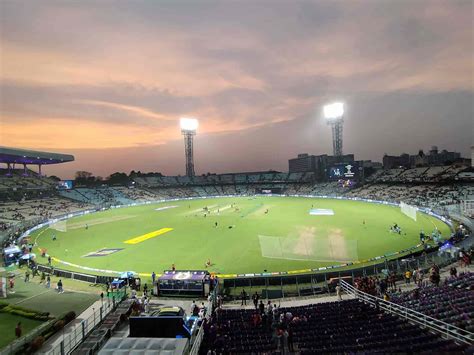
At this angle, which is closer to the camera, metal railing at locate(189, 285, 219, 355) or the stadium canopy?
metal railing at locate(189, 285, 219, 355)

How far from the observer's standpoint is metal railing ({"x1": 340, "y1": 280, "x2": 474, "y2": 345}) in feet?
34.3

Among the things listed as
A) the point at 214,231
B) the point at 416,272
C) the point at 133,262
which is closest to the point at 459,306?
the point at 416,272

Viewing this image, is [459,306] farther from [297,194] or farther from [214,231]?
[297,194]

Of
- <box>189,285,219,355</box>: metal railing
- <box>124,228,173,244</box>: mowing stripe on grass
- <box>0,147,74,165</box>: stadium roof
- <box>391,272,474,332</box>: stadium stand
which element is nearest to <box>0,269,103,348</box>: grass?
<box>189,285,219,355</box>: metal railing

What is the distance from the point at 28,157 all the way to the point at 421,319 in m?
95.8

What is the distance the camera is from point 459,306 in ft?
44.5

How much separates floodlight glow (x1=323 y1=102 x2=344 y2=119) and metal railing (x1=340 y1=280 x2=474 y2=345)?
86714 mm

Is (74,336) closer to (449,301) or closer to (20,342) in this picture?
(20,342)

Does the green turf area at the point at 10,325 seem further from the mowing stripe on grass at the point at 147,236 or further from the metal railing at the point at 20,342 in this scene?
the mowing stripe on grass at the point at 147,236

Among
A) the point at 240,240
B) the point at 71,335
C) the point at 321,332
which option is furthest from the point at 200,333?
the point at 240,240

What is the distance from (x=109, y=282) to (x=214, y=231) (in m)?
22.6

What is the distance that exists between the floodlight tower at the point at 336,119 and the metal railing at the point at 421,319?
86867 millimetres

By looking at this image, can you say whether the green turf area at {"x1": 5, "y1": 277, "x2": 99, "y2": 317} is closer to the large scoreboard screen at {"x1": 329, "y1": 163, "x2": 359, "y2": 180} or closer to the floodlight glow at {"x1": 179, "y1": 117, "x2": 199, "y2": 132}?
the large scoreboard screen at {"x1": 329, "y1": 163, "x2": 359, "y2": 180}

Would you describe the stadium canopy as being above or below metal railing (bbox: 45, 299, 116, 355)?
above
